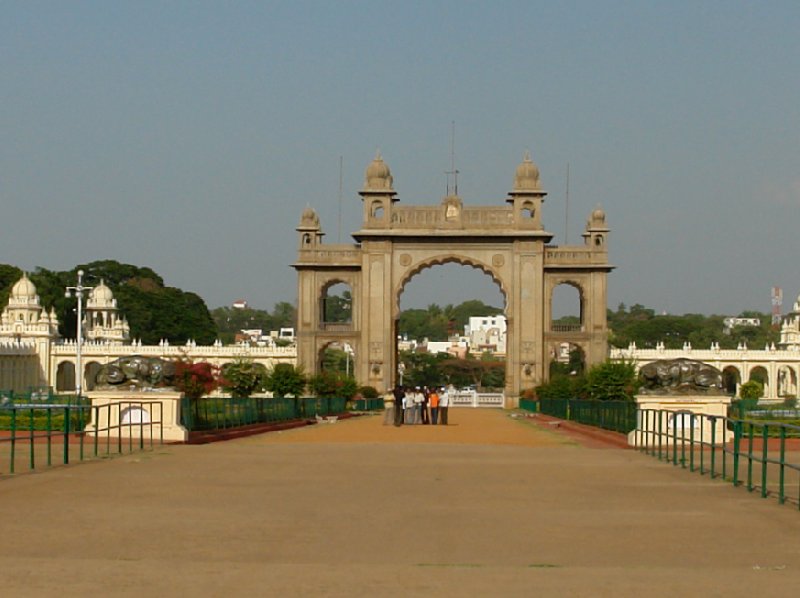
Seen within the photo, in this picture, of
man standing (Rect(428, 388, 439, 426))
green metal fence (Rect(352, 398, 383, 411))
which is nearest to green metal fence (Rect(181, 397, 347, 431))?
man standing (Rect(428, 388, 439, 426))

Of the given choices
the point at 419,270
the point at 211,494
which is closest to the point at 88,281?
the point at 419,270

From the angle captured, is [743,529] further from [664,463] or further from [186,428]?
[186,428]

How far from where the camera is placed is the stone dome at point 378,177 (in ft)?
261

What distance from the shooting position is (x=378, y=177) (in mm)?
79625

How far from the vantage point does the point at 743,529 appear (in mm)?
12234

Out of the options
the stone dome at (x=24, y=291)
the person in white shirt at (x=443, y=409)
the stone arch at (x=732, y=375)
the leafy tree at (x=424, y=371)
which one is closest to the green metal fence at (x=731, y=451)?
the person in white shirt at (x=443, y=409)

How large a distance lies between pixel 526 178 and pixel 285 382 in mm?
26410

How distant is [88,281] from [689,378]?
350ft

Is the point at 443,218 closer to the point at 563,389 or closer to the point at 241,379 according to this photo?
the point at 563,389

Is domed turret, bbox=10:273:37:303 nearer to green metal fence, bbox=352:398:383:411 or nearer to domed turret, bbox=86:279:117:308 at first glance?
domed turret, bbox=86:279:117:308

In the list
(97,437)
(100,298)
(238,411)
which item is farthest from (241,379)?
(100,298)

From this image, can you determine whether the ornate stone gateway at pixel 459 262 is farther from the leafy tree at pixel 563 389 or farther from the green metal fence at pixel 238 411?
the green metal fence at pixel 238 411

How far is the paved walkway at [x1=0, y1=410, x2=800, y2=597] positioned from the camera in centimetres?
917

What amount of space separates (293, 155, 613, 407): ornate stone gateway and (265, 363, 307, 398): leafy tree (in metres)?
20.4
